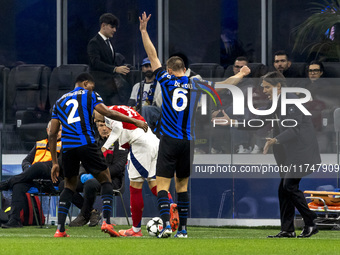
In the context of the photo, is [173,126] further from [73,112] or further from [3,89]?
[3,89]

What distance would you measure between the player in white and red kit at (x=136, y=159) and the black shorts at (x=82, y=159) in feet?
2.76

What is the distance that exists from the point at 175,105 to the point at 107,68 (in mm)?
4423

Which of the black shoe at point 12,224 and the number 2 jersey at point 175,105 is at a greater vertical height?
the number 2 jersey at point 175,105

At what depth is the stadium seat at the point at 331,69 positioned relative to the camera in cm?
1435

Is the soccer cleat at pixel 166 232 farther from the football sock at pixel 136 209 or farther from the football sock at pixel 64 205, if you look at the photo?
the football sock at pixel 64 205

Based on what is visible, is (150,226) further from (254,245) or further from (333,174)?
(333,174)

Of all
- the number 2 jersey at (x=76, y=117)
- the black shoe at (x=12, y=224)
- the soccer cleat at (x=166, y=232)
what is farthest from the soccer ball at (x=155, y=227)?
the black shoe at (x=12, y=224)

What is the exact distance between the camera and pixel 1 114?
1470 centimetres

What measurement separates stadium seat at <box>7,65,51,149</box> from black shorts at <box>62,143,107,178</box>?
4051 mm

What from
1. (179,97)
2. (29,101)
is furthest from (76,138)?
(29,101)

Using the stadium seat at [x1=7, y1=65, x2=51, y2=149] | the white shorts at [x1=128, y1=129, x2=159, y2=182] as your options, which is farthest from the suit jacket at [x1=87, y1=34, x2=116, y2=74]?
the white shorts at [x1=128, y1=129, x2=159, y2=182]

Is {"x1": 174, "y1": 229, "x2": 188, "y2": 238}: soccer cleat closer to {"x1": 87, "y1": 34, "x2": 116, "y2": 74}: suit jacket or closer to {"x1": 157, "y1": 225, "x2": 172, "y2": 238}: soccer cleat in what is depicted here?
{"x1": 157, "y1": 225, "x2": 172, "y2": 238}: soccer cleat

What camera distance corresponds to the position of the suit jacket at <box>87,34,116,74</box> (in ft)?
47.7

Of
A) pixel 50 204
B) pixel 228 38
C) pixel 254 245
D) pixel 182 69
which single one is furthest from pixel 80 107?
pixel 228 38
